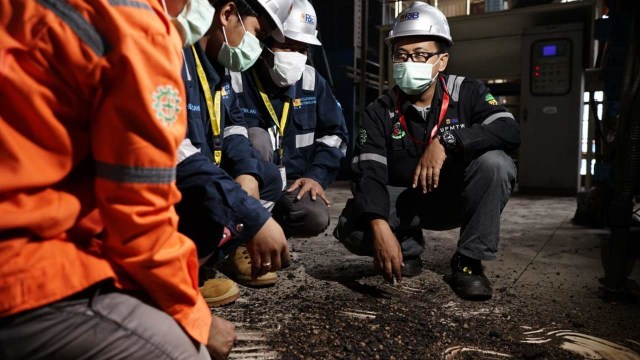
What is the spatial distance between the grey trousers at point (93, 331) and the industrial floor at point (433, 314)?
2.09ft

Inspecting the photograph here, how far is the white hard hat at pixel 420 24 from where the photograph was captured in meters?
2.11

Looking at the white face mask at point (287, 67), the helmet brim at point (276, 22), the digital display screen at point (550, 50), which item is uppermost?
the digital display screen at point (550, 50)

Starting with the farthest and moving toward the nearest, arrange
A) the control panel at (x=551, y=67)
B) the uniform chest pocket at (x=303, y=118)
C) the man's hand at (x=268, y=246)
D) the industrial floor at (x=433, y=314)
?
the control panel at (x=551, y=67), the uniform chest pocket at (x=303, y=118), the industrial floor at (x=433, y=314), the man's hand at (x=268, y=246)

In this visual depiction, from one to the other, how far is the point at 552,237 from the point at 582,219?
63 cm

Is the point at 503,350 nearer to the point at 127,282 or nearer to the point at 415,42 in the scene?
the point at 127,282

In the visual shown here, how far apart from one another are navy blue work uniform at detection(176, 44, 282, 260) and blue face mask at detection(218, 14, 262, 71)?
2.0 inches

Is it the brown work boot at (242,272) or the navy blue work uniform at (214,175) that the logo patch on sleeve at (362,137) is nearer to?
the navy blue work uniform at (214,175)

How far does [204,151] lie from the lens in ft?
4.64

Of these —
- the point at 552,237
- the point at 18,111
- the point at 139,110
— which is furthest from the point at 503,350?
the point at 552,237

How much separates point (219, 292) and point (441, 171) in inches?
40.3

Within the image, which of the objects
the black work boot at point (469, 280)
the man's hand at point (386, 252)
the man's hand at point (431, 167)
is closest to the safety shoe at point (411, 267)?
the black work boot at point (469, 280)

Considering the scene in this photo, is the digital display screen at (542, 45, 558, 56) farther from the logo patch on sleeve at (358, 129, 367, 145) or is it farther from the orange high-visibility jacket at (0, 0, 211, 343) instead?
the orange high-visibility jacket at (0, 0, 211, 343)

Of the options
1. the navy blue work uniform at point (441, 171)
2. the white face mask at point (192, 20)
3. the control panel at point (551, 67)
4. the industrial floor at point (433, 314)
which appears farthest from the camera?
the control panel at point (551, 67)

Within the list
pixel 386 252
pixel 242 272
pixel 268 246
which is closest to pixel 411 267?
pixel 386 252
